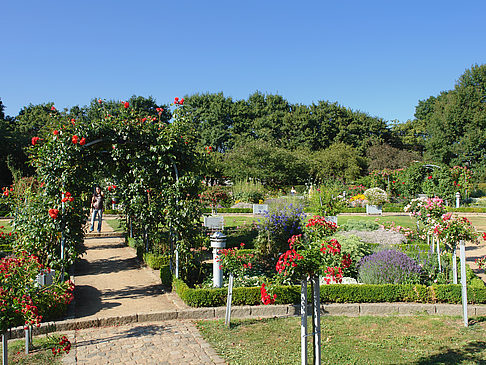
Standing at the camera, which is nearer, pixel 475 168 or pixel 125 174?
pixel 125 174

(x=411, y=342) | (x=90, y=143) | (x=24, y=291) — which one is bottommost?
(x=411, y=342)

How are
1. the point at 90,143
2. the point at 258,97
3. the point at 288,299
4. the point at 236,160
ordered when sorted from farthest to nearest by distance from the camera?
1. the point at 258,97
2. the point at 236,160
3. the point at 90,143
4. the point at 288,299

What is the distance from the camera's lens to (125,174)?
25.9 ft

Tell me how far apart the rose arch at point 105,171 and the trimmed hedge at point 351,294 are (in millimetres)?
1210

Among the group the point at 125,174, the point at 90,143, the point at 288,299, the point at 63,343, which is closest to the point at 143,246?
the point at 125,174

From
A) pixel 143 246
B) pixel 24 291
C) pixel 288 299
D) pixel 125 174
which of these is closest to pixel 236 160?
pixel 143 246

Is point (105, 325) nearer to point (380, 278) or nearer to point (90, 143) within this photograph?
point (90, 143)

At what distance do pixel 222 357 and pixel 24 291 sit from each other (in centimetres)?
214

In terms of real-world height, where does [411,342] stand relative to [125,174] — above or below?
below

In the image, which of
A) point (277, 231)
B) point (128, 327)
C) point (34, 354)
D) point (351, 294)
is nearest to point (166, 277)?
point (128, 327)

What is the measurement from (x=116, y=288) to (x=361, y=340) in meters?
4.45

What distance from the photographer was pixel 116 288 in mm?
7160

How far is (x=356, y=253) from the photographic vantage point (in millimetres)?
7711

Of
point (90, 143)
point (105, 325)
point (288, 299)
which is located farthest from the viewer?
point (90, 143)
